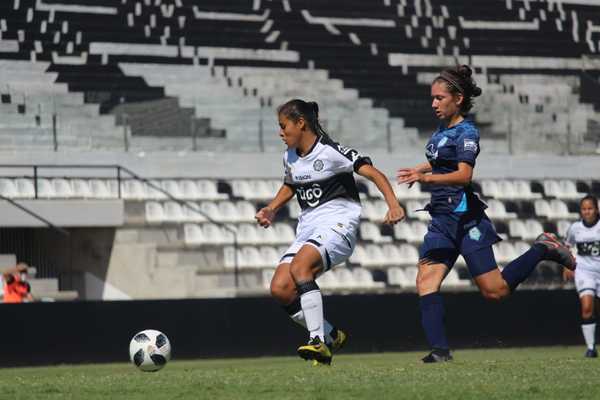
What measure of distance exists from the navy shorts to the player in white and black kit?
208 inches

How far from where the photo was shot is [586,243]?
48.1 ft

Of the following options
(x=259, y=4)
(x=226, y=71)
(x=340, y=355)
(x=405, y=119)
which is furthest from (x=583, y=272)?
(x=259, y=4)

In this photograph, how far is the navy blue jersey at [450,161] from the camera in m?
9.16

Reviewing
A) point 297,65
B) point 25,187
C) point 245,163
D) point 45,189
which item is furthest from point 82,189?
point 297,65

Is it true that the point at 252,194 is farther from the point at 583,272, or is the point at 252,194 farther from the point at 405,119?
the point at 583,272

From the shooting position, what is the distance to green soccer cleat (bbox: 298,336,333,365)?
8781 mm

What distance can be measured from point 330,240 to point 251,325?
856 centimetres

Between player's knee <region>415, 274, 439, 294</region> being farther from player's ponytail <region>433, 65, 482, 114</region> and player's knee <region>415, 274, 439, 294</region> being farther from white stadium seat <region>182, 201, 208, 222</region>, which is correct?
white stadium seat <region>182, 201, 208, 222</region>

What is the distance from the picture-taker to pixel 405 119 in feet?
83.4

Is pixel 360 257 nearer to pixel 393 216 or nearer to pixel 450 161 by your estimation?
pixel 450 161

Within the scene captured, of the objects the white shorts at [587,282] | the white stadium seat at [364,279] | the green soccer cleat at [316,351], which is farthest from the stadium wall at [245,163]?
the green soccer cleat at [316,351]

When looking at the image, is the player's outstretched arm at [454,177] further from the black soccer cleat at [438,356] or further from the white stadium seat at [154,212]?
the white stadium seat at [154,212]

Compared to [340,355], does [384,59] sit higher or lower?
higher

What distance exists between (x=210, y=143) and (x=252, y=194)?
1.22 meters
